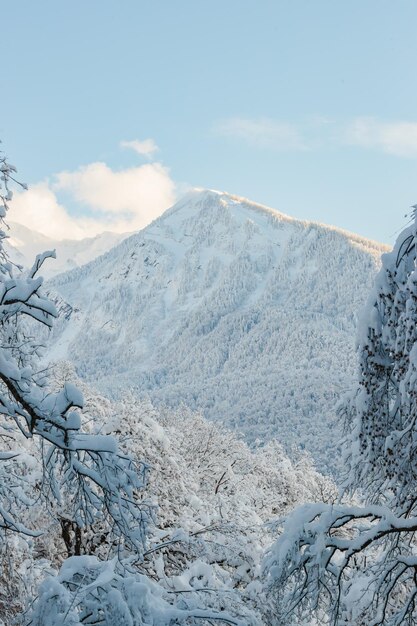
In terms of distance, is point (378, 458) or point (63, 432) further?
point (378, 458)

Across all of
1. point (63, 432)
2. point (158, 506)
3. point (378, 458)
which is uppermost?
point (378, 458)

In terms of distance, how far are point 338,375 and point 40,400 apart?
6275 inches

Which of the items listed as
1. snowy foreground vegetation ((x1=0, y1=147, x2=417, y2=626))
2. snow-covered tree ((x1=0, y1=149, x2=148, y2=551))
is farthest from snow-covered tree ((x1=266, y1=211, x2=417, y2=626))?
snow-covered tree ((x1=0, y1=149, x2=148, y2=551))

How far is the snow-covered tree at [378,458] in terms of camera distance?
3.71 metres

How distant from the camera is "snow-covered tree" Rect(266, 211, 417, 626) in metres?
3.71

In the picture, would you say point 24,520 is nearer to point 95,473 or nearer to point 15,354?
point 15,354

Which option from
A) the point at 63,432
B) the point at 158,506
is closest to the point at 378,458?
the point at 158,506

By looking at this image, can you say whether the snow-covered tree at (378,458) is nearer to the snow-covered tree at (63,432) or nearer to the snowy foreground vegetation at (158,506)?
the snowy foreground vegetation at (158,506)

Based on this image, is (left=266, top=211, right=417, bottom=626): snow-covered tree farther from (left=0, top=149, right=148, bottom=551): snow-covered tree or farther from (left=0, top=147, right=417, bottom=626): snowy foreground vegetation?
(left=0, top=149, right=148, bottom=551): snow-covered tree

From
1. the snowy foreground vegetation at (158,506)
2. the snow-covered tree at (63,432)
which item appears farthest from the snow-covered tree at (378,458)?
the snow-covered tree at (63,432)

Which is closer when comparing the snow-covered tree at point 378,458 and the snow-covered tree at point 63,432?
the snow-covered tree at point 63,432

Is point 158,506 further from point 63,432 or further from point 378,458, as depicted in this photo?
point 378,458

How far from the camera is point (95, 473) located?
9.96 ft

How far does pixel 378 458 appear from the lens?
166 inches
